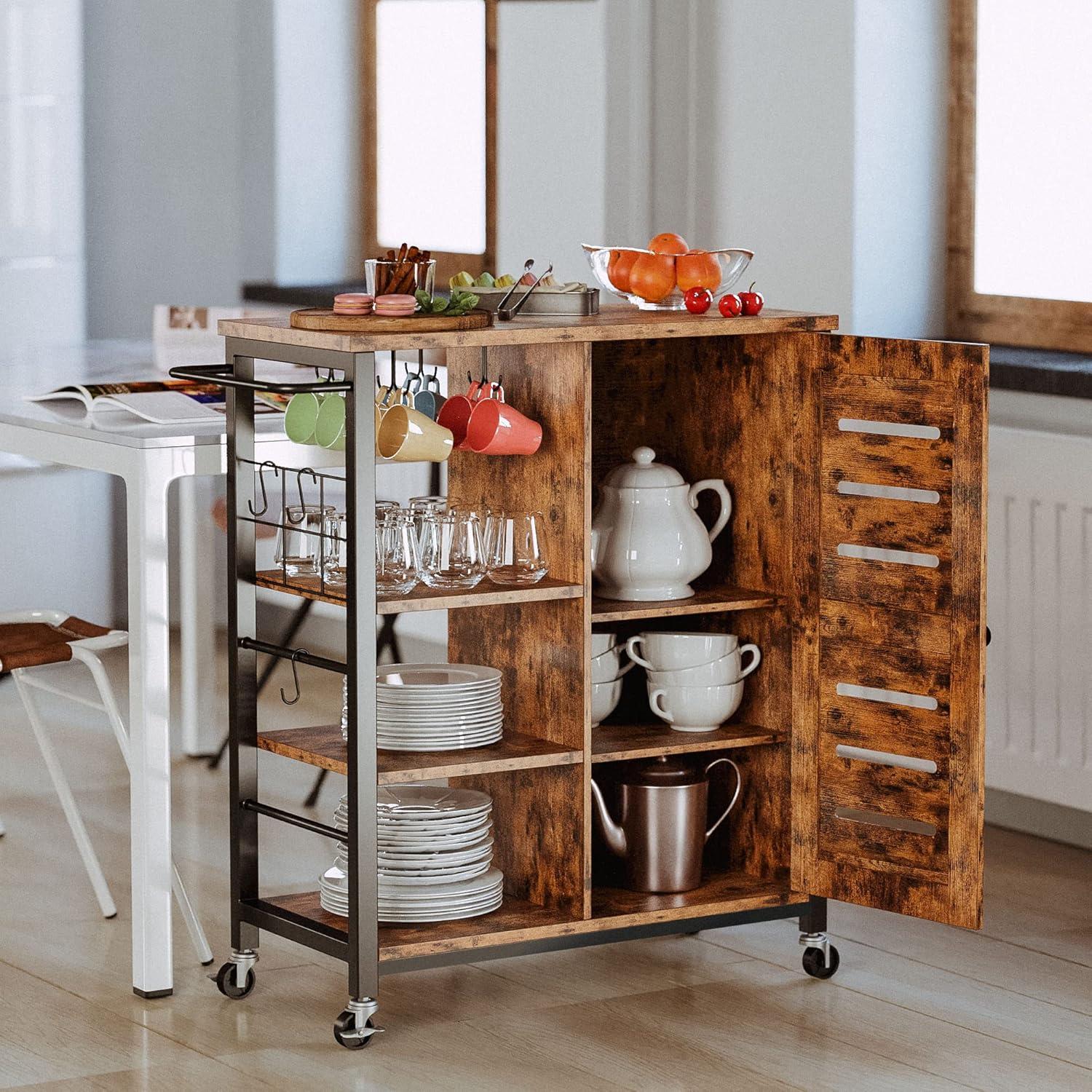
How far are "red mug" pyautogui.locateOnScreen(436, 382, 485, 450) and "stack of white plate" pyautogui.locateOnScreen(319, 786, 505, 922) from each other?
0.60 meters

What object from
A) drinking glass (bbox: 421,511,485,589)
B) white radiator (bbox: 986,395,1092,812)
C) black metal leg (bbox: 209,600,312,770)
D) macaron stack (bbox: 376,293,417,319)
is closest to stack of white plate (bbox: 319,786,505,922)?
drinking glass (bbox: 421,511,485,589)

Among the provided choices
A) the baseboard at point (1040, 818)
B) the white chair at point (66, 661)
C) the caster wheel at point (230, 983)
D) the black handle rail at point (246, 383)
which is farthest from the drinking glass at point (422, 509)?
the baseboard at point (1040, 818)

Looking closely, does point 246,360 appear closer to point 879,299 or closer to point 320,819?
point 320,819

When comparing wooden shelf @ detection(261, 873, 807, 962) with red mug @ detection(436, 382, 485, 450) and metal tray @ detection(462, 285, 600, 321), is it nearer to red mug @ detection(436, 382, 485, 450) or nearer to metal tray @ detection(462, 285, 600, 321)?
red mug @ detection(436, 382, 485, 450)

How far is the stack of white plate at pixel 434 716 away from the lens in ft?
10.6

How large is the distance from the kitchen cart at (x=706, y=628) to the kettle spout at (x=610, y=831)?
8 centimetres

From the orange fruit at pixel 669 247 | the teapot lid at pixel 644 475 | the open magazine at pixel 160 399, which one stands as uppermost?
the orange fruit at pixel 669 247

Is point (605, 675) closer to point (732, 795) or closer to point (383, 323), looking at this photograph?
point (732, 795)

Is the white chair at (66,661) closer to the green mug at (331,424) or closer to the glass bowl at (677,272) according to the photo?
the green mug at (331,424)

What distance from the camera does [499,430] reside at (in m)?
3.21

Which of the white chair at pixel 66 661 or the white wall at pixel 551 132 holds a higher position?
the white wall at pixel 551 132

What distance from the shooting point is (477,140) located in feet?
20.3

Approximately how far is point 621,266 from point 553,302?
265mm

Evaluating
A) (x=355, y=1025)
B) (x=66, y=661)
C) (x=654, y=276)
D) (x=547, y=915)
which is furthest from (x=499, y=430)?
(x=66, y=661)
